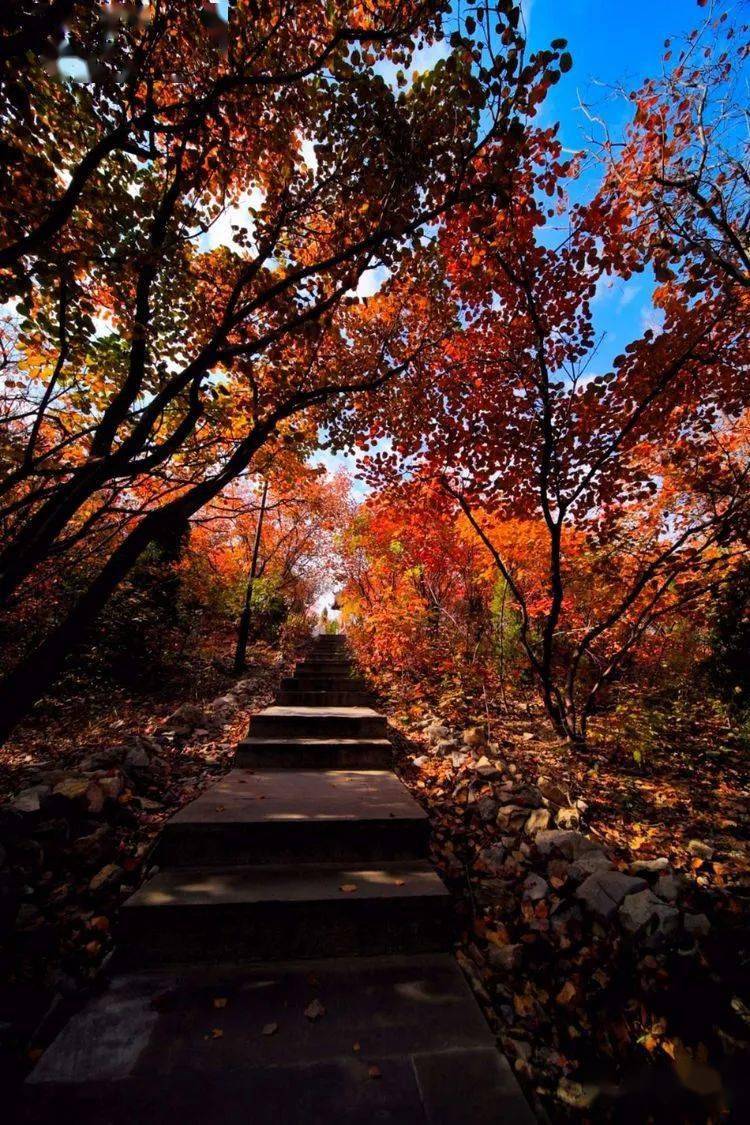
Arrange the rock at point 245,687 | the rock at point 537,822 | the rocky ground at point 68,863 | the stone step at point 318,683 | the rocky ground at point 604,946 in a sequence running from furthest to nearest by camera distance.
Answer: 1. the rock at point 245,687
2. the stone step at point 318,683
3. the rock at point 537,822
4. the rocky ground at point 68,863
5. the rocky ground at point 604,946

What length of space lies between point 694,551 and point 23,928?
690 centimetres

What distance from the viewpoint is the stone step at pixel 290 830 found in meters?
2.95

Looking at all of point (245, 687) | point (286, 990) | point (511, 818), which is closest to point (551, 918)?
point (511, 818)

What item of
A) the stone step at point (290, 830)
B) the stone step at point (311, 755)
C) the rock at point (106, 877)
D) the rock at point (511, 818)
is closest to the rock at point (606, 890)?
the rock at point (511, 818)

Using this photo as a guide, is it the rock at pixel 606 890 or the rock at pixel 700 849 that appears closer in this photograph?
the rock at pixel 606 890

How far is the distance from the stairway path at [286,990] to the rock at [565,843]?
94cm

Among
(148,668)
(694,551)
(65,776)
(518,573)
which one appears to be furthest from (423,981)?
(148,668)

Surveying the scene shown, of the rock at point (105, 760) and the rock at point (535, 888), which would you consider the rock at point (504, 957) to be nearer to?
the rock at point (535, 888)

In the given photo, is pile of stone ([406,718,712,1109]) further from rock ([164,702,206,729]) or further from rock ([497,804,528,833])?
rock ([164,702,206,729])

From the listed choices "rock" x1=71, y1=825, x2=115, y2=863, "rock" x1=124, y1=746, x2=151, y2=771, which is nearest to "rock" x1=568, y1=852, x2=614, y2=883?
"rock" x1=71, y1=825, x2=115, y2=863

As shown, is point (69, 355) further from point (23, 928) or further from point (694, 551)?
point (694, 551)

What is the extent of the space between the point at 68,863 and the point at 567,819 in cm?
389

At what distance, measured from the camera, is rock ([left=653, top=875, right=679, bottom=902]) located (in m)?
2.55

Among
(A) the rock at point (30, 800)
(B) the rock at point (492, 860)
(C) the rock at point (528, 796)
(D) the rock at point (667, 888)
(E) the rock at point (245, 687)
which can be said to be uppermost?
(E) the rock at point (245, 687)
